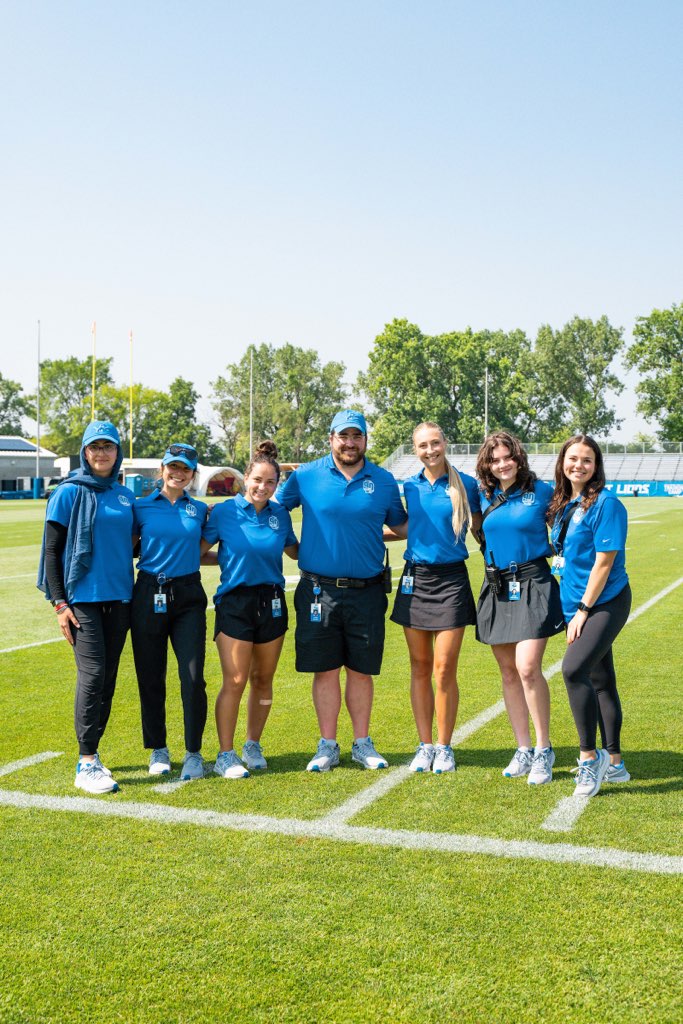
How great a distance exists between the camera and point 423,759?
5.18m

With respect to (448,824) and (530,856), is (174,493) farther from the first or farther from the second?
(530,856)

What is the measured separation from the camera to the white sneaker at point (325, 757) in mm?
5137


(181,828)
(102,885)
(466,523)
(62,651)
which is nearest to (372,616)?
(466,523)

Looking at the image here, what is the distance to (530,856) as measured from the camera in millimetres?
3908

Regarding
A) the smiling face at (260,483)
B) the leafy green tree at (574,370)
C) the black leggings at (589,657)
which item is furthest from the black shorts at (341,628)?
the leafy green tree at (574,370)

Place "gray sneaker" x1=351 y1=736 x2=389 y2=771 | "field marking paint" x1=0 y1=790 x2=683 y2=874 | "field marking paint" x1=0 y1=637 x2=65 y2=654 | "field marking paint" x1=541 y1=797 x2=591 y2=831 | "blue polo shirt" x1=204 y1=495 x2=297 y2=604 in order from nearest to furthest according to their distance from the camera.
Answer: "field marking paint" x1=0 y1=790 x2=683 y2=874 → "field marking paint" x1=541 y1=797 x2=591 y2=831 → "blue polo shirt" x1=204 y1=495 x2=297 y2=604 → "gray sneaker" x1=351 y1=736 x2=389 y2=771 → "field marking paint" x1=0 y1=637 x2=65 y2=654

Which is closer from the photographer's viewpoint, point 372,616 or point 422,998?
point 422,998

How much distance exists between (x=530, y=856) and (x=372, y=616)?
5.39ft

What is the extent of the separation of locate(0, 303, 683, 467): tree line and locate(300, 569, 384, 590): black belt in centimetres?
7265

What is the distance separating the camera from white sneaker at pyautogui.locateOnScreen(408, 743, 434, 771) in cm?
517

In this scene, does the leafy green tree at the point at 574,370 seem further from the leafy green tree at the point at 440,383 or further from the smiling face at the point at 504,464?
the smiling face at the point at 504,464

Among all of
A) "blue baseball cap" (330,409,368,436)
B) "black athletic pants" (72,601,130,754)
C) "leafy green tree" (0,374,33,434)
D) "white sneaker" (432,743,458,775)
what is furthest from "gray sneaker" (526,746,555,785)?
"leafy green tree" (0,374,33,434)

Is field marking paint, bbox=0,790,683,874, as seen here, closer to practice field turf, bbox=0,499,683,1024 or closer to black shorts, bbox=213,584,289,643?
practice field turf, bbox=0,499,683,1024

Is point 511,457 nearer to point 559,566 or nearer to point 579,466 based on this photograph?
point 579,466
